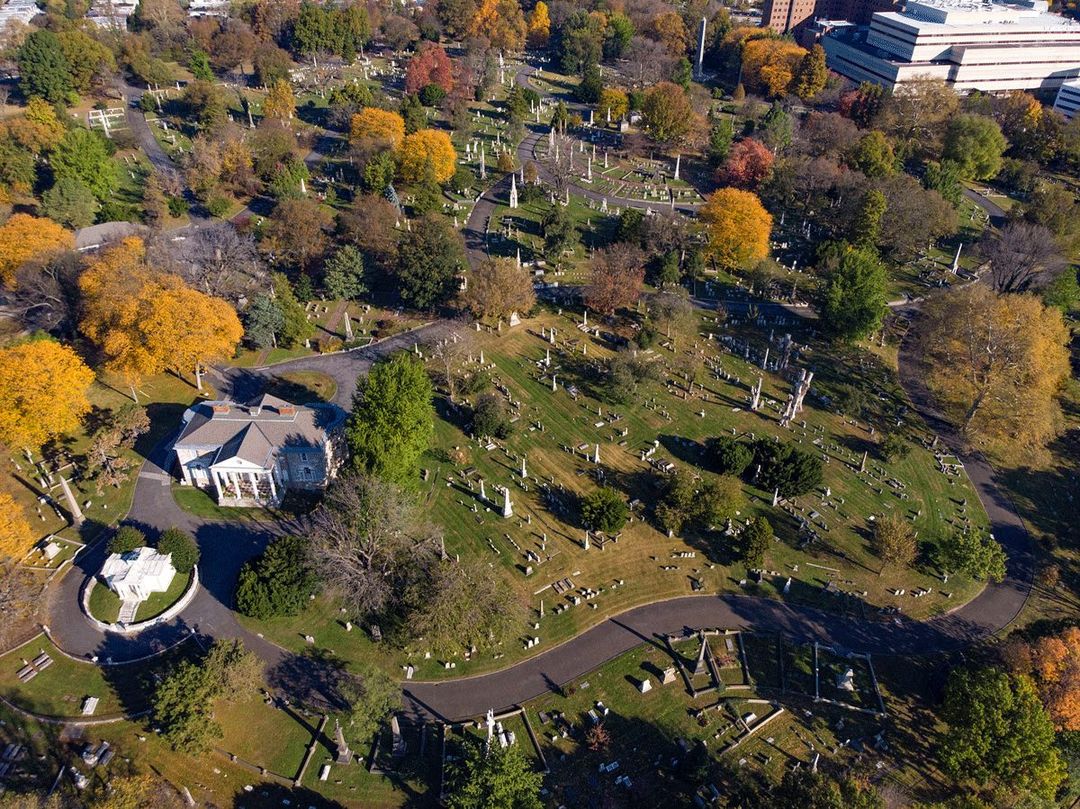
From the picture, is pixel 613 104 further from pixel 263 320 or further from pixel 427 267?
pixel 263 320

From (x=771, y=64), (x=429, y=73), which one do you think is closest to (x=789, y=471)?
(x=429, y=73)

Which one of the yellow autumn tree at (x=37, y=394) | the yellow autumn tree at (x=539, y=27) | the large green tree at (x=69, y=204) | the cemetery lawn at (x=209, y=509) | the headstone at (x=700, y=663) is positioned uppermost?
the yellow autumn tree at (x=539, y=27)

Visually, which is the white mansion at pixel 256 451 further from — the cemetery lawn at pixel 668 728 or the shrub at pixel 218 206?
the shrub at pixel 218 206

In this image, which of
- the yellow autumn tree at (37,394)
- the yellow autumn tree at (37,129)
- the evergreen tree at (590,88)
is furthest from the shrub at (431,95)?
the yellow autumn tree at (37,394)

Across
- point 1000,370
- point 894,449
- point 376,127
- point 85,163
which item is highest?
point 376,127

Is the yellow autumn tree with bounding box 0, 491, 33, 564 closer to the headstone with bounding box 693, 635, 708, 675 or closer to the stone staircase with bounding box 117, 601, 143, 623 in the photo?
the stone staircase with bounding box 117, 601, 143, 623

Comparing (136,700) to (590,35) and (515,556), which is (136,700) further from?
(590,35)

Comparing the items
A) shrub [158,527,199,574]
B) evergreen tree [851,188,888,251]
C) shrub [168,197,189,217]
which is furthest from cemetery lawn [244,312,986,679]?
shrub [168,197,189,217]
